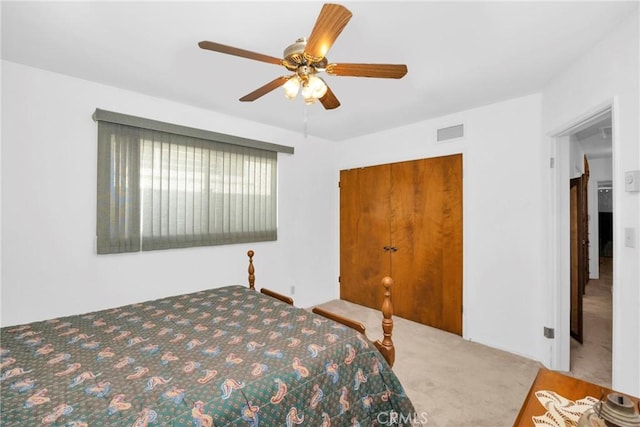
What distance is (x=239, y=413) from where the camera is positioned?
3.63ft

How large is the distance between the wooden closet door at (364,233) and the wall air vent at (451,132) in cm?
75

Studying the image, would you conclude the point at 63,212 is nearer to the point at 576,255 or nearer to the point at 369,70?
the point at 369,70

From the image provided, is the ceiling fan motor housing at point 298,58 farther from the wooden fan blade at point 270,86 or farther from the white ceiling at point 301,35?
the white ceiling at point 301,35

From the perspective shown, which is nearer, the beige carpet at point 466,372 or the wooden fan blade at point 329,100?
the wooden fan blade at point 329,100

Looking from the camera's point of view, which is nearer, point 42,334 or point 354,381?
point 354,381

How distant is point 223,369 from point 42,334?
3.89 ft

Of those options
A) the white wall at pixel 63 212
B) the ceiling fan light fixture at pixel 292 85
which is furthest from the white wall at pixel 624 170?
the white wall at pixel 63 212

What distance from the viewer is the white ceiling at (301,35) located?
1.59 meters

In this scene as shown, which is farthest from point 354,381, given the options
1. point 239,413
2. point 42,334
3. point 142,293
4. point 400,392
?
point 142,293

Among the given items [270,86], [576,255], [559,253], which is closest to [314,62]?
[270,86]

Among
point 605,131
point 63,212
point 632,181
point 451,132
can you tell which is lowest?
point 63,212

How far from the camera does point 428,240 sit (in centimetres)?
343

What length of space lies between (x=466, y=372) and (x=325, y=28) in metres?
2.75

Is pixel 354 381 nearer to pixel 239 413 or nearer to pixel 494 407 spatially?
pixel 239 413
